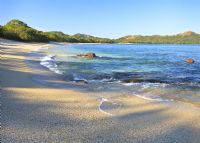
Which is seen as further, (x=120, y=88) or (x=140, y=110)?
(x=120, y=88)

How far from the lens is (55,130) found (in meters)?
7.04

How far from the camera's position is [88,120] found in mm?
8117

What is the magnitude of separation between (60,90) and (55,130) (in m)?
5.75

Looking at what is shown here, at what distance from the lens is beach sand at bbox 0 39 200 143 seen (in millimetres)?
6789

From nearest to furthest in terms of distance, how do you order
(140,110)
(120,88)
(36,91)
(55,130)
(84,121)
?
(55,130) < (84,121) < (140,110) < (36,91) < (120,88)

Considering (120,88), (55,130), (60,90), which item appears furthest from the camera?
(120,88)

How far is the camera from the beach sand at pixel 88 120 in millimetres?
6789

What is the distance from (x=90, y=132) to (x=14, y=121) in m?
1.73

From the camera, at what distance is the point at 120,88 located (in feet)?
48.0

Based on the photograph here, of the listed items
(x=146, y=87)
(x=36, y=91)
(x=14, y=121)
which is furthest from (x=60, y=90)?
(x=14, y=121)

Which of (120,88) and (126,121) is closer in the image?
(126,121)

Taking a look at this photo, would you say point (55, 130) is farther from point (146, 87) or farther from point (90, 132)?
point (146, 87)

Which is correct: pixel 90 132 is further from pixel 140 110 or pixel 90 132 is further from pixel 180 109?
pixel 180 109

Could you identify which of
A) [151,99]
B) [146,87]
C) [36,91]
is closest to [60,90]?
[36,91]
